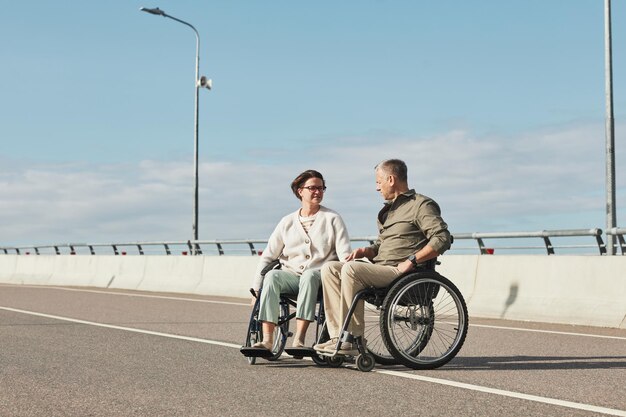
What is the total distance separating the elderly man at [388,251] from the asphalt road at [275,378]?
40 cm

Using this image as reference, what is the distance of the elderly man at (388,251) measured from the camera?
7965 mm

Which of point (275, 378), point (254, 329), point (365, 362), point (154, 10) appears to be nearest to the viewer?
point (275, 378)

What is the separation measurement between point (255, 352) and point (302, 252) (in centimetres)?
93

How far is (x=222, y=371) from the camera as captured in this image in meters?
7.98

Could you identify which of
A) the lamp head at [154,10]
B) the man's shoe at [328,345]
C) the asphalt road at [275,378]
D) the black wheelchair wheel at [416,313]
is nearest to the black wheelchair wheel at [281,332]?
the asphalt road at [275,378]

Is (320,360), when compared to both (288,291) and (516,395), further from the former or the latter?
(516,395)

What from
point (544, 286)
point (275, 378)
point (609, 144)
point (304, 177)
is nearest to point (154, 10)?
point (609, 144)

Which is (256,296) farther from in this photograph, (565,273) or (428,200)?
(565,273)

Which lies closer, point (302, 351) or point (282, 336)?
point (302, 351)

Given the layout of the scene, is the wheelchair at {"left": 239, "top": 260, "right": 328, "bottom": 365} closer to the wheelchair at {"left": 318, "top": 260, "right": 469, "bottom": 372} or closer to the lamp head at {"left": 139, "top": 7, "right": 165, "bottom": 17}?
the wheelchair at {"left": 318, "top": 260, "right": 469, "bottom": 372}

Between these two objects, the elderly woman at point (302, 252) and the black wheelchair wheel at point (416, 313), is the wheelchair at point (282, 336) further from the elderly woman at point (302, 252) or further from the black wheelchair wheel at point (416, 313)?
the black wheelchair wheel at point (416, 313)

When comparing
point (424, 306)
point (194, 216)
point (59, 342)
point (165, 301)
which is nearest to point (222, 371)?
point (424, 306)

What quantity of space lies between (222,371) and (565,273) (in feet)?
23.3

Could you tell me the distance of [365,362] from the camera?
7922mm
